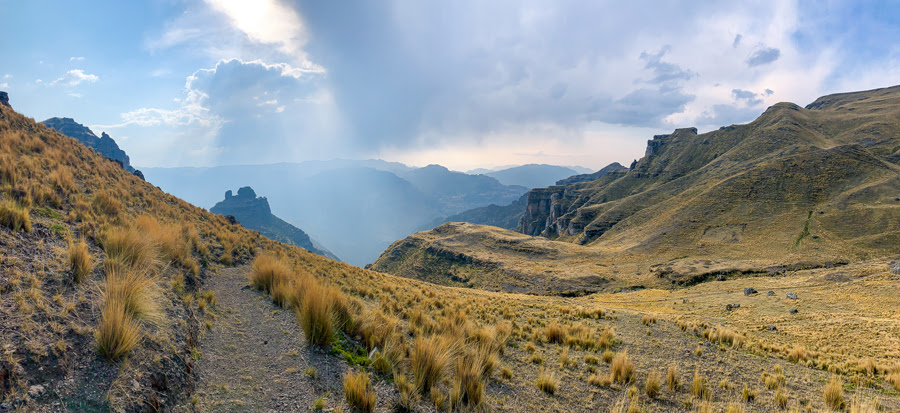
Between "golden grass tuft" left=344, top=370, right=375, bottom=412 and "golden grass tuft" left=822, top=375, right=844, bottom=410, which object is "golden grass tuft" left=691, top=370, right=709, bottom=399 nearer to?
"golden grass tuft" left=822, top=375, right=844, bottom=410

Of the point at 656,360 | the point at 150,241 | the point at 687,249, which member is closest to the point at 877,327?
the point at 656,360

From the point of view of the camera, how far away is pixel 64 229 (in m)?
7.04

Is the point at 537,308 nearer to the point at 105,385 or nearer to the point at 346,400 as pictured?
the point at 346,400

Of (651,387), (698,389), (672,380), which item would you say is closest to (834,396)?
(698,389)

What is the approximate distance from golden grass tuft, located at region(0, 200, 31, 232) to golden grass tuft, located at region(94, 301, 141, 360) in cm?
391

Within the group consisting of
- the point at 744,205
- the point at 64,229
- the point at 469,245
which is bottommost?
the point at 469,245

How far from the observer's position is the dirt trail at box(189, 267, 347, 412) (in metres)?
4.61

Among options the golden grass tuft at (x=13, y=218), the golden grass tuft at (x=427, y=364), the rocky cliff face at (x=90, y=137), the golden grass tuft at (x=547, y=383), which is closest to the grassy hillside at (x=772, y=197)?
the golden grass tuft at (x=547, y=383)

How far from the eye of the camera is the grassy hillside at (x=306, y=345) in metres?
4.03

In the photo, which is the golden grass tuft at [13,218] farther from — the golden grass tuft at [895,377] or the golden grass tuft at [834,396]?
the golden grass tuft at [895,377]

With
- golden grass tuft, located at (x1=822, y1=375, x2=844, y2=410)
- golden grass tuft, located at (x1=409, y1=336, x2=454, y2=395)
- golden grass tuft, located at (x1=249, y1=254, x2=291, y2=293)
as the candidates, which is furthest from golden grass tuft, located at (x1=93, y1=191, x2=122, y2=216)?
golden grass tuft, located at (x1=822, y1=375, x2=844, y2=410)

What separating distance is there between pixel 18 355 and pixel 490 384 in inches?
261

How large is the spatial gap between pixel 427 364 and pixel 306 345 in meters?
2.47

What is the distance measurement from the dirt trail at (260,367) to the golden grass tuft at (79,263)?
2.21 metres
